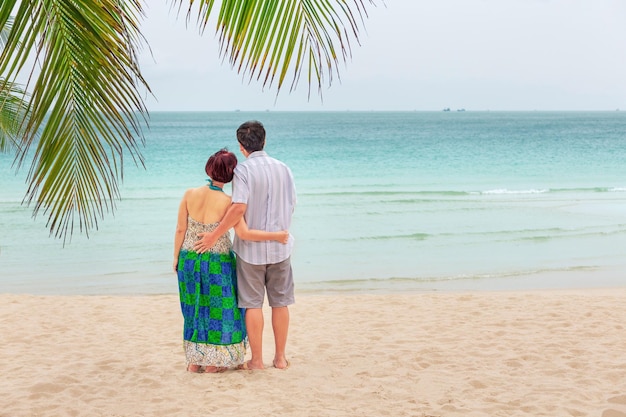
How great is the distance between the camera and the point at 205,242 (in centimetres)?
442

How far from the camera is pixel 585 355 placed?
5273 mm

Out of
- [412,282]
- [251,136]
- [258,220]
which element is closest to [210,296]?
[258,220]

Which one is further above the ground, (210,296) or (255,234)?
(255,234)

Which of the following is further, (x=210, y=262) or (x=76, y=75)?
(x=210, y=262)

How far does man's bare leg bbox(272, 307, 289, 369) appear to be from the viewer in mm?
4645

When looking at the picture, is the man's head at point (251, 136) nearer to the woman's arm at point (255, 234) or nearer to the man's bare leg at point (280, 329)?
the woman's arm at point (255, 234)

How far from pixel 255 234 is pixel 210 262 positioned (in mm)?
361

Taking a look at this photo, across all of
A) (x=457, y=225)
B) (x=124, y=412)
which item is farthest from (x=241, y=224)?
(x=457, y=225)

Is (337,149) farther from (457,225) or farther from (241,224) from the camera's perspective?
(241,224)

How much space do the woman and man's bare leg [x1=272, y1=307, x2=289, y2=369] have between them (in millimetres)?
245

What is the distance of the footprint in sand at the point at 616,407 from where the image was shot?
4047mm

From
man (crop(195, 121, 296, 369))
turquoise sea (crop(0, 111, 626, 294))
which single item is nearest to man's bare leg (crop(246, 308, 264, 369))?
man (crop(195, 121, 296, 369))

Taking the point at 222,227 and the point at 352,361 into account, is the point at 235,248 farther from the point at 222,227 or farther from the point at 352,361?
the point at 352,361

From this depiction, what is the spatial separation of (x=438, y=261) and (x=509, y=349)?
17.6 feet
